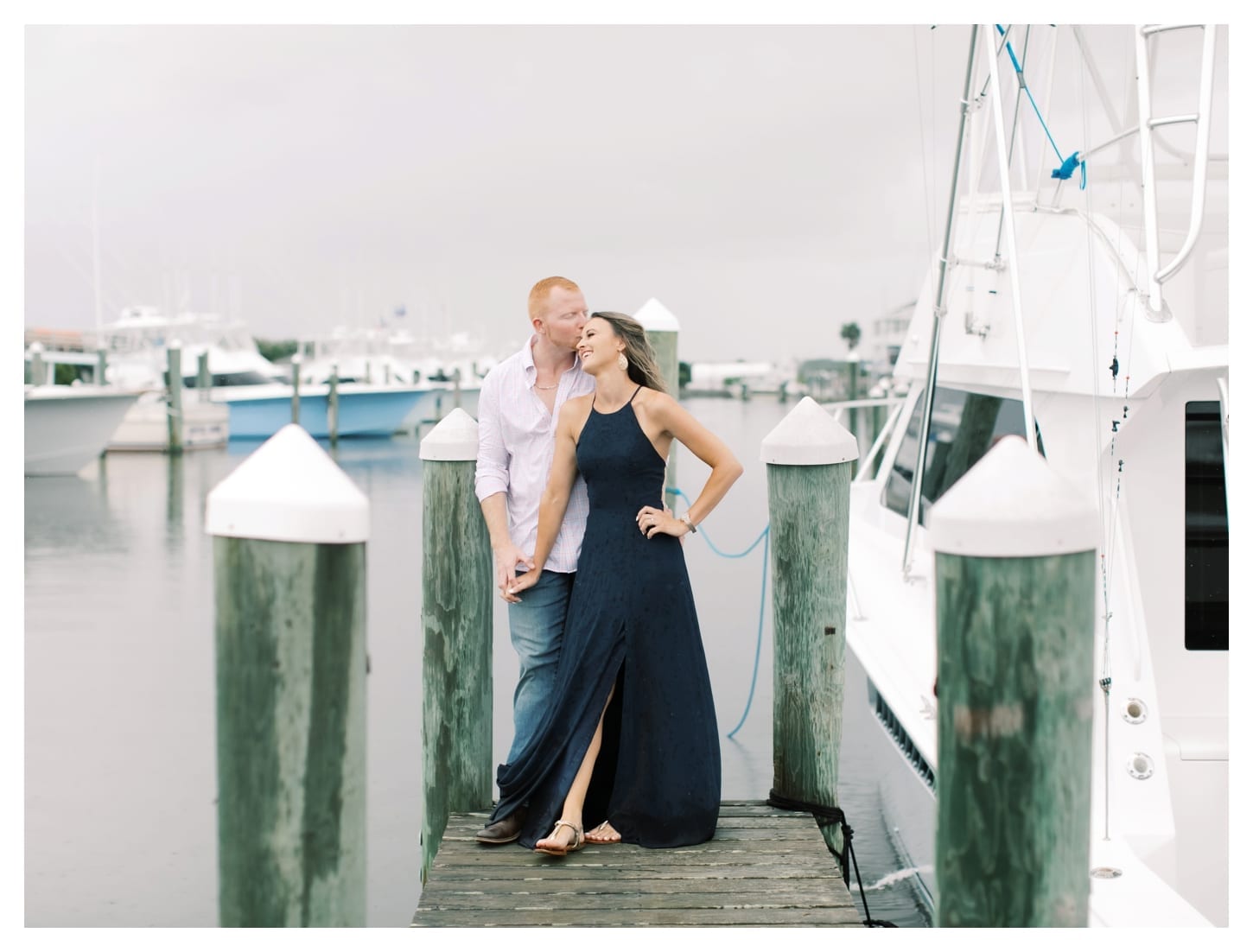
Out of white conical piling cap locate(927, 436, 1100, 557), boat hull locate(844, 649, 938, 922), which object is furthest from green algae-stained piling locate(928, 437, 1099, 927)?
boat hull locate(844, 649, 938, 922)

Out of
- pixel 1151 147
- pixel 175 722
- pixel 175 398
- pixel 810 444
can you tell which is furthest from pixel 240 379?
pixel 810 444

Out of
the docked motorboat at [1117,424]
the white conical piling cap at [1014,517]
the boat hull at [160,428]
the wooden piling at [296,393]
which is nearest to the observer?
the white conical piling cap at [1014,517]

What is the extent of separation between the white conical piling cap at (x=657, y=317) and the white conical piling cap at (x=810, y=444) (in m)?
1.61

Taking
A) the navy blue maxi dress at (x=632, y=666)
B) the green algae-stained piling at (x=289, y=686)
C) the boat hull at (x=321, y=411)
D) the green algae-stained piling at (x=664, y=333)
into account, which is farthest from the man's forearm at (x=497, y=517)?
→ the boat hull at (x=321, y=411)

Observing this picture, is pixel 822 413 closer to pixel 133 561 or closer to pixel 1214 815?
pixel 1214 815

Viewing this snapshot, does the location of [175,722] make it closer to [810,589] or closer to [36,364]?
[810,589]

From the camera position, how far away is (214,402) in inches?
1593

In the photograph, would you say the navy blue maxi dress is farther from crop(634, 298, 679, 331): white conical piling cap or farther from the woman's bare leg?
crop(634, 298, 679, 331): white conical piling cap

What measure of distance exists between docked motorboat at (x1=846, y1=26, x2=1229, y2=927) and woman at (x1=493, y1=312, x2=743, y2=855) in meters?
1.19

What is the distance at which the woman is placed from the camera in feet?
12.4

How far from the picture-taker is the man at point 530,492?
395 centimetres

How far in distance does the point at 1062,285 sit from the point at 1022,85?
3.76ft

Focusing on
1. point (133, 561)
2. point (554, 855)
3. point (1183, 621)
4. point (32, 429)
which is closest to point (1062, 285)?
point (1183, 621)

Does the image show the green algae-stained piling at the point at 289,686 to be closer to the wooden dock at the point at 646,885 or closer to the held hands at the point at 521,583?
the wooden dock at the point at 646,885
